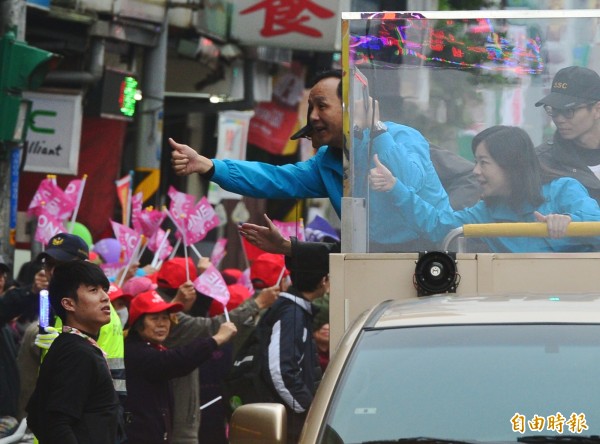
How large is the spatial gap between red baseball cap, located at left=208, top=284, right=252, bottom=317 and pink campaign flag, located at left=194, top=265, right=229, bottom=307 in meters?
0.38

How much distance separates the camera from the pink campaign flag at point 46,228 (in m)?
11.8

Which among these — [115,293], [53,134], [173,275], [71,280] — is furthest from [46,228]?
[53,134]

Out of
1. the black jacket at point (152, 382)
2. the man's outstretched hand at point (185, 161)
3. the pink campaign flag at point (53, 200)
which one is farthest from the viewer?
the pink campaign flag at point (53, 200)

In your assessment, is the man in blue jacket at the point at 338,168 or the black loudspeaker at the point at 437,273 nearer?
the black loudspeaker at the point at 437,273

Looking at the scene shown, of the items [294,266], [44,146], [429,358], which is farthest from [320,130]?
[44,146]

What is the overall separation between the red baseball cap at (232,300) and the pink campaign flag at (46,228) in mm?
1519

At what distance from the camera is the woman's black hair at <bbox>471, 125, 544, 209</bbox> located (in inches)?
249

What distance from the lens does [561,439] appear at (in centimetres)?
444

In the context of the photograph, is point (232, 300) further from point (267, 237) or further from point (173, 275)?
point (267, 237)

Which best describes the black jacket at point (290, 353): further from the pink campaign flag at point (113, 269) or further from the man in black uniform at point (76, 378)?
the pink campaign flag at point (113, 269)

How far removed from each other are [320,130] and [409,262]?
4.29ft

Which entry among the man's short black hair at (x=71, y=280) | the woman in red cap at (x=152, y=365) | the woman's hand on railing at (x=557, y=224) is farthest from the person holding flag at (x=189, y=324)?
the woman's hand on railing at (x=557, y=224)

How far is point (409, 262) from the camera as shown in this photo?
6051mm

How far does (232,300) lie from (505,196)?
5531 mm
